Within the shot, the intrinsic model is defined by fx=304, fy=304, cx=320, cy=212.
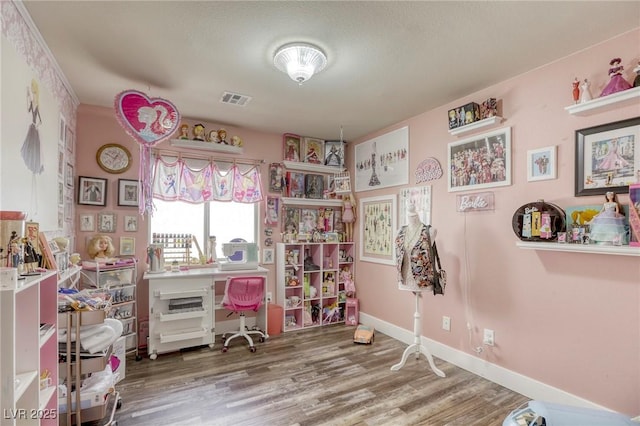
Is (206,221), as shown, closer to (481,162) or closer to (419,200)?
(419,200)

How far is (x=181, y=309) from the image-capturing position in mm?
3162

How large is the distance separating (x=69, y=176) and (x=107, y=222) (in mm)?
579

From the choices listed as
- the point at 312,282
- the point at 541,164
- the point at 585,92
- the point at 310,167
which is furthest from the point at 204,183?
the point at 585,92

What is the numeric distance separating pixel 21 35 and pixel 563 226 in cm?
360

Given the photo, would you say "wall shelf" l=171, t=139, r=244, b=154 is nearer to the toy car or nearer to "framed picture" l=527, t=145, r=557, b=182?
the toy car

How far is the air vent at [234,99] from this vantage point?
286cm

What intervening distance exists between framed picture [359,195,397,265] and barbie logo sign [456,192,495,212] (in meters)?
0.92

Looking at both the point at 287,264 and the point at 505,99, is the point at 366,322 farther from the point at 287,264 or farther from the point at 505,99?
the point at 505,99

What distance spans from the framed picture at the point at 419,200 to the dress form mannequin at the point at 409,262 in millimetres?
436

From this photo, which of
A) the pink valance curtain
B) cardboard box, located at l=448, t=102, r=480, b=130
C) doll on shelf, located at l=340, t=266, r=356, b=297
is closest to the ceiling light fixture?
cardboard box, located at l=448, t=102, r=480, b=130

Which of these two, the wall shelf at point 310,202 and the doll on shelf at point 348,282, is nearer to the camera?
the wall shelf at point 310,202

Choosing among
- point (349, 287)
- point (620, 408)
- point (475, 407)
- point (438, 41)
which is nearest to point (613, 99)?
point (438, 41)

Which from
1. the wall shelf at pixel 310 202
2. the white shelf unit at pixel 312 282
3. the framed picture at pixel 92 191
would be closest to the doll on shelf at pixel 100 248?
the framed picture at pixel 92 191

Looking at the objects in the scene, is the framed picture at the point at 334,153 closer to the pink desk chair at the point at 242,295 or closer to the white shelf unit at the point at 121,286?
the pink desk chair at the point at 242,295
